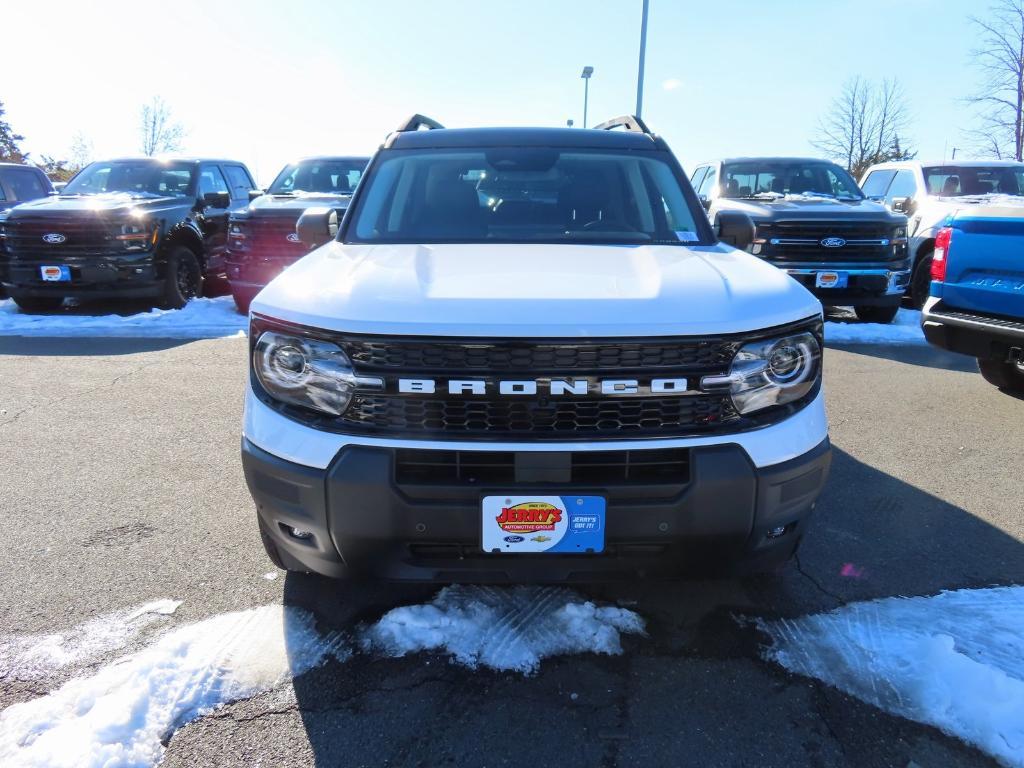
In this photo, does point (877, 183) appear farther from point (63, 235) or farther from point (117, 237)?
point (63, 235)

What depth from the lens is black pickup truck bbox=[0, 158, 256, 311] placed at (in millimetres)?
8352

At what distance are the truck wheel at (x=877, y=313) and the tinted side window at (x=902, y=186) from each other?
2.25m

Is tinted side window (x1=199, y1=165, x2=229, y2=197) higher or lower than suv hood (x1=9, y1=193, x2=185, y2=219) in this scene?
higher

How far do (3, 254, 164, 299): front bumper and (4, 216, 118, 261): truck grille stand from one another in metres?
0.09

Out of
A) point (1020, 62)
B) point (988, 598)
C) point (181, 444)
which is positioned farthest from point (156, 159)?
point (1020, 62)

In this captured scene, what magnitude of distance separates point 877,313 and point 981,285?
4017mm

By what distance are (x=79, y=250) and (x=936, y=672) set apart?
9.11 metres

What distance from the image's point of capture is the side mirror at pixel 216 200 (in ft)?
31.1

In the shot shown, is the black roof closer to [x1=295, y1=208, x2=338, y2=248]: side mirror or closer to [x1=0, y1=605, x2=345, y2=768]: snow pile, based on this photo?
A: [x1=295, y1=208, x2=338, y2=248]: side mirror

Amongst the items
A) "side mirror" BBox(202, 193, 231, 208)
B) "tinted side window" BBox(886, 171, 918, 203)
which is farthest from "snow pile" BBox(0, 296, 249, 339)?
"tinted side window" BBox(886, 171, 918, 203)

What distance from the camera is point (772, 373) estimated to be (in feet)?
7.31

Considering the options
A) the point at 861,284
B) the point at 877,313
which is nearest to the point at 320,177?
the point at 861,284

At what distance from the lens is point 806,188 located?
Result: 9.45m

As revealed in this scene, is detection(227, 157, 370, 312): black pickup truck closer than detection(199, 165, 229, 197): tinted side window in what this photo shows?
Yes
